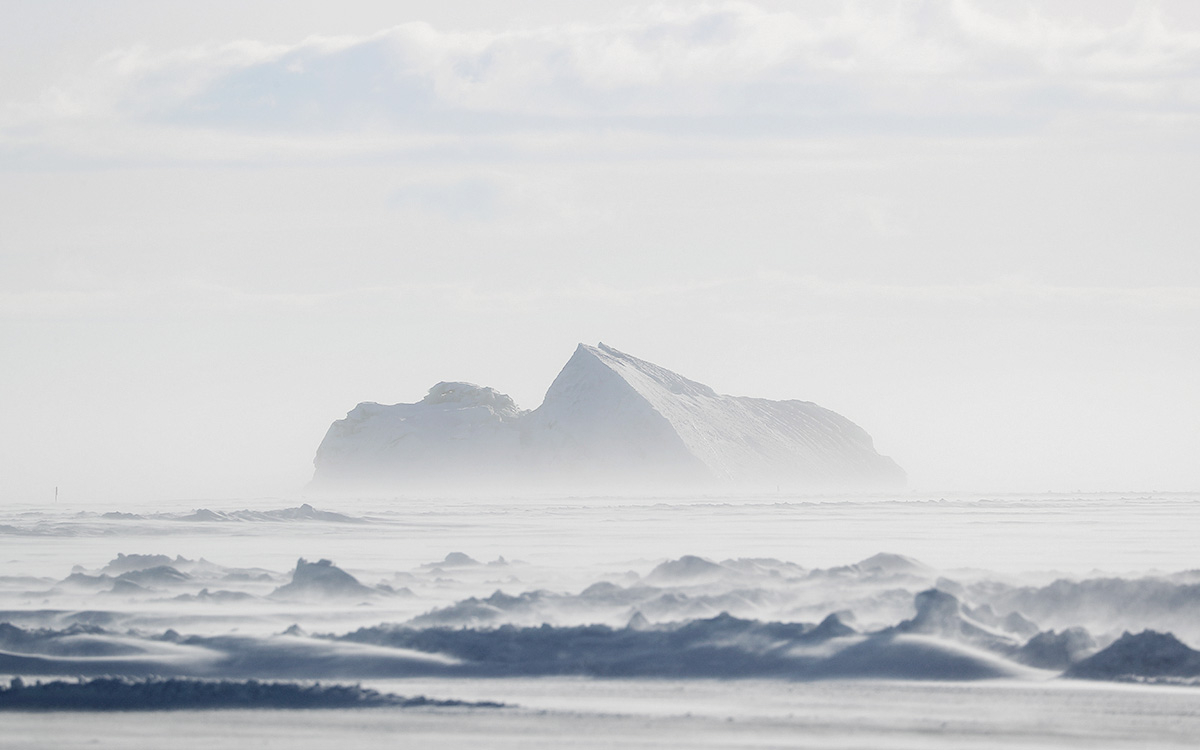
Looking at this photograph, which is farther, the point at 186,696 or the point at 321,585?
the point at 321,585

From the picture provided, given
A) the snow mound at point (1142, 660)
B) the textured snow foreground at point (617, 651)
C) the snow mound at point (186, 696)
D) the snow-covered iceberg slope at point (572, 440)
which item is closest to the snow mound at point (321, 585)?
the textured snow foreground at point (617, 651)

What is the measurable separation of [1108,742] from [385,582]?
1143cm

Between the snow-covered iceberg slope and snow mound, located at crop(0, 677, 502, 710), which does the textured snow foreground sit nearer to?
snow mound, located at crop(0, 677, 502, 710)

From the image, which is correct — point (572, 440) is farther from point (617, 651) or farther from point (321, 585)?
point (617, 651)

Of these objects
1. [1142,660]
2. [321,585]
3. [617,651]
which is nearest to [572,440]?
[321,585]

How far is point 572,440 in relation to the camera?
78.2 meters

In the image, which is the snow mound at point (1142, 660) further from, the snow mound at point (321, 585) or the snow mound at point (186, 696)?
the snow mound at point (321, 585)

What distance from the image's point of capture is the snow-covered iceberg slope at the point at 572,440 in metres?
Answer: 77.6

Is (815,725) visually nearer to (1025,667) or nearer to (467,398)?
(1025,667)

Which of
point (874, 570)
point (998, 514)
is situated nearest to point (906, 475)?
point (998, 514)

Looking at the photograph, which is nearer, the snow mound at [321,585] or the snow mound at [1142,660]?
the snow mound at [1142,660]

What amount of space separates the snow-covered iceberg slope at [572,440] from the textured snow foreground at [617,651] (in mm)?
55168

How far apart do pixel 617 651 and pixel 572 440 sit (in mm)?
66146

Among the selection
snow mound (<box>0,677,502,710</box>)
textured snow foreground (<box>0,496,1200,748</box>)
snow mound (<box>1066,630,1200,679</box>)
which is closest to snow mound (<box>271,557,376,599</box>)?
textured snow foreground (<box>0,496,1200,748</box>)
